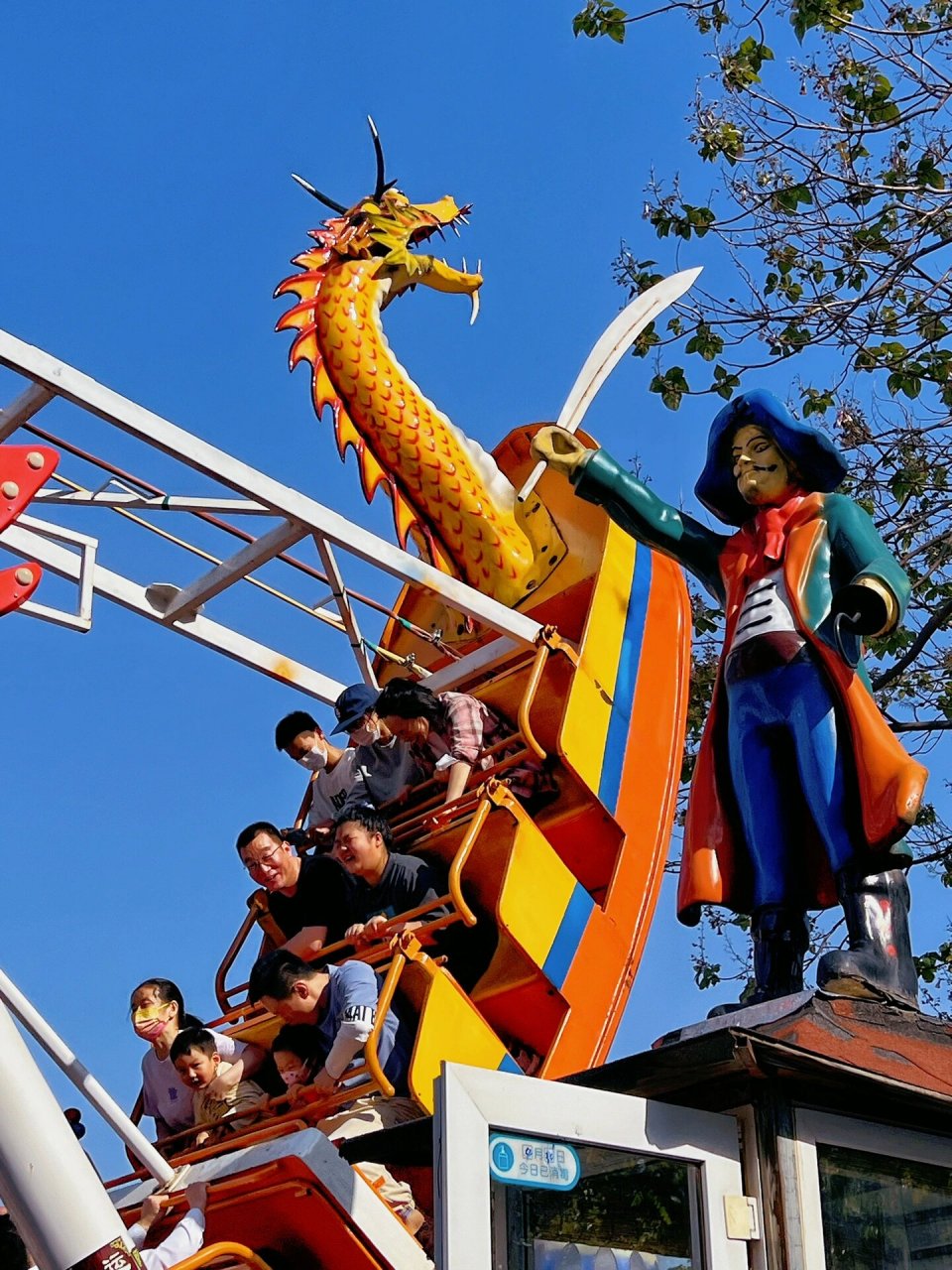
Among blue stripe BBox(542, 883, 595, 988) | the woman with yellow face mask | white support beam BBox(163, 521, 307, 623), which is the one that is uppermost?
white support beam BBox(163, 521, 307, 623)

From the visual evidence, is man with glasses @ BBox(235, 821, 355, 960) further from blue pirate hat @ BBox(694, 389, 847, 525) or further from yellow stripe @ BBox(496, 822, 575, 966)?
blue pirate hat @ BBox(694, 389, 847, 525)

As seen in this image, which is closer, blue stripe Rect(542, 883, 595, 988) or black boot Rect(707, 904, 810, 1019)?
black boot Rect(707, 904, 810, 1019)

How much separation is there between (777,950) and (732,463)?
1.35 meters

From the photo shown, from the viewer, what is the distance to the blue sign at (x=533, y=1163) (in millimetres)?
3354

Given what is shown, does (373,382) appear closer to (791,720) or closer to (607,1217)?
(791,720)

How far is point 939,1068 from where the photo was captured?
404cm

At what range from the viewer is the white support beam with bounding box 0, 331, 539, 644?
566 cm

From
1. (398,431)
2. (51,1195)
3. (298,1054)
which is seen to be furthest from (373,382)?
(51,1195)

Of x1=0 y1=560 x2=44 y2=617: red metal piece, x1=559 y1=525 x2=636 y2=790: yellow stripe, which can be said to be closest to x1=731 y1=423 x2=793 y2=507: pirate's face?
x1=559 y1=525 x2=636 y2=790: yellow stripe

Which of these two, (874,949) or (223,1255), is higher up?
(874,949)

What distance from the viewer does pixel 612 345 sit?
296 inches

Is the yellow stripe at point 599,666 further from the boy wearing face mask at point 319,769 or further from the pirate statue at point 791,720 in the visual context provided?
the pirate statue at point 791,720

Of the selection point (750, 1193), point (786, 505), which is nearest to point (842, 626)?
point (786, 505)

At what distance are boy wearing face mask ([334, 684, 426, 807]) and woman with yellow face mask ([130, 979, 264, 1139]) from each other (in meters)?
1.12
